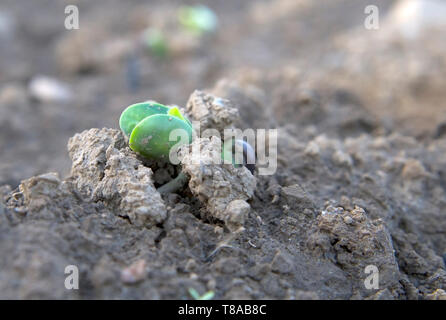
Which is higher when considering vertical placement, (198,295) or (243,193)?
(243,193)

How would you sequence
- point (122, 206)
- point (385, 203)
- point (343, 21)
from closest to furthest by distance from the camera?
point (122, 206) → point (385, 203) → point (343, 21)

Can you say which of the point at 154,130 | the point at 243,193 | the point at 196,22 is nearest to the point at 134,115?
the point at 154,130

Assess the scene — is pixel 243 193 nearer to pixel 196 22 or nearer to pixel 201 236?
pixel 201 236

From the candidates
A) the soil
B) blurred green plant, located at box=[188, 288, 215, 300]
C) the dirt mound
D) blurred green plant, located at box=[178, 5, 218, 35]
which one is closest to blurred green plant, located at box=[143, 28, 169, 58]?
the soil

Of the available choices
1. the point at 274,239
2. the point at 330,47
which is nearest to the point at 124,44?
the point at 330,47

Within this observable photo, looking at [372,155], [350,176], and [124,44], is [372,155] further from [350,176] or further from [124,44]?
[124,44]

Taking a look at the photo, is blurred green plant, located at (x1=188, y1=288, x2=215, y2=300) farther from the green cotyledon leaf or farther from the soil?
the green cotyledon leaf

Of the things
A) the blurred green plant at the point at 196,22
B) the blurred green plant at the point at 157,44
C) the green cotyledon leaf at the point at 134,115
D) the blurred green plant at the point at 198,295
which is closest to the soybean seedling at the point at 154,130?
the green cotyledon leaf at the point at 134,115
